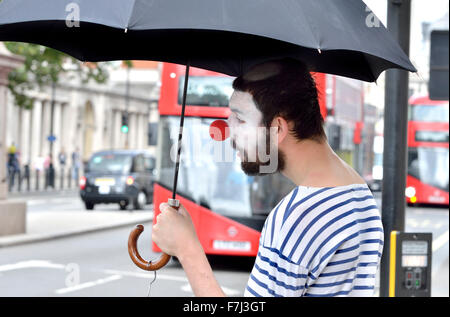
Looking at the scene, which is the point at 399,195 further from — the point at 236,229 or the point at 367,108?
the point at 367,108

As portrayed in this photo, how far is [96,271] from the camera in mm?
12062

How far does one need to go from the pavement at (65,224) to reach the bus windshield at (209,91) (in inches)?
176

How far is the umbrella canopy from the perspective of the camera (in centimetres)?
226

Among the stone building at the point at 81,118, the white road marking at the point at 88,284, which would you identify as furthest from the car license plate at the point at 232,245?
the stone building at the point at 81,118

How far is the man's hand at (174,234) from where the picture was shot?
2010mm

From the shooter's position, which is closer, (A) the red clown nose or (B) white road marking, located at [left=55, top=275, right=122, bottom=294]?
(A) the red clown nose

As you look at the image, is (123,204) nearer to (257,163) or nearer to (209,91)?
(209,91)

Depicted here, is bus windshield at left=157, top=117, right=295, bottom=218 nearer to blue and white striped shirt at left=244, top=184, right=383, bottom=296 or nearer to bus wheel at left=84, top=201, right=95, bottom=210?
blue and white striped shirt at left=244, top=184, right=383, bottom=296

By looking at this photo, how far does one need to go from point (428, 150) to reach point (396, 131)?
26999 millimetres

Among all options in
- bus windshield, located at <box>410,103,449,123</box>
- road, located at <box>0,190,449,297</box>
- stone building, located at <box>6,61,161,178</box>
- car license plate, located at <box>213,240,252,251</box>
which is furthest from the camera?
stone building, located at <box>6,61,161,178</box>

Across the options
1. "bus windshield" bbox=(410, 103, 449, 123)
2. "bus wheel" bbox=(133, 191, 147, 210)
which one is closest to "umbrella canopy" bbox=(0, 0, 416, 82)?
"bus wheel" bbox=(133, 191, 147, 210)

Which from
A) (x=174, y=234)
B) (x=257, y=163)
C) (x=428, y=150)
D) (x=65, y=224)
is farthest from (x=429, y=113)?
(x=174, y=234)

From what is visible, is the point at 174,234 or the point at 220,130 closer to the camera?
the point at 174,234

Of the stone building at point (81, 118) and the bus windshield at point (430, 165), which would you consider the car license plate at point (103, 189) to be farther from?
the stone building at point (81, 118)
